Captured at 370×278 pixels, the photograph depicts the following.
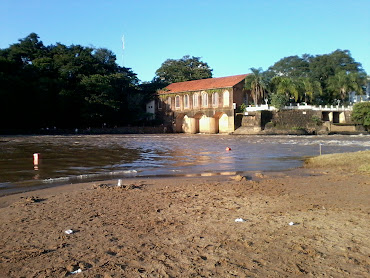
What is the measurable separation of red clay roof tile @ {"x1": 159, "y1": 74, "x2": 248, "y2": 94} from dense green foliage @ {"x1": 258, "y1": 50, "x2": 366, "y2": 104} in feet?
16.4

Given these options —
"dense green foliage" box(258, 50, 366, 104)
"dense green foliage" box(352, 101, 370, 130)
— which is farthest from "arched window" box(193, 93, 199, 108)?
"dense green foliage" box(352, 101, 370, 130)

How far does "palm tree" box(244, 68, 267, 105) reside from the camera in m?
53.2

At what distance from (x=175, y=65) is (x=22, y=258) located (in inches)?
2918

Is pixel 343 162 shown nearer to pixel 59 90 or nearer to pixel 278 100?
pixel 278 100

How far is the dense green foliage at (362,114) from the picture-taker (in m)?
51.8

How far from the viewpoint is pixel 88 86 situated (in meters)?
50.5

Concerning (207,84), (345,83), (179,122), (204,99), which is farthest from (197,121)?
(345,83)

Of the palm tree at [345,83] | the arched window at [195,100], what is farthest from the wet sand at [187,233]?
the palm tree at [345,83]

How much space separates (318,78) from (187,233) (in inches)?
2563

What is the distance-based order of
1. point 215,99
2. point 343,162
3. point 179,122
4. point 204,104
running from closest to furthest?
point 343,162, point 215,99, point 204,104, point 179,122

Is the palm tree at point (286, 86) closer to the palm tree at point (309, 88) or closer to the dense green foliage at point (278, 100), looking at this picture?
the dense green foliage at point (278, 100)

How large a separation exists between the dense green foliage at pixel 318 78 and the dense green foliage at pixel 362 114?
4533mm

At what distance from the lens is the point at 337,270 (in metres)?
3.66

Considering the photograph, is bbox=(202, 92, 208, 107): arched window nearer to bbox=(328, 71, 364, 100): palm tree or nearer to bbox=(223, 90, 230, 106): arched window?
bbox=(223, 90, 230, 106): arched window
